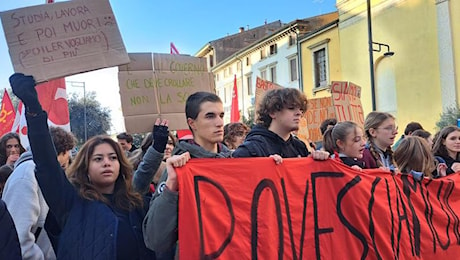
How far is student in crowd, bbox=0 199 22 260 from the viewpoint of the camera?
1998 millimetres

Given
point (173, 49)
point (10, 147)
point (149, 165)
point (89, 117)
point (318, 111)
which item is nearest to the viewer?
point (149, 165)

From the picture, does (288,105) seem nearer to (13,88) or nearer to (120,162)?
(120,162)

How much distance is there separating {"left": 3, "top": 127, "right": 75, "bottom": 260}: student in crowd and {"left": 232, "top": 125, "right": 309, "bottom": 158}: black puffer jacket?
47.0 inches

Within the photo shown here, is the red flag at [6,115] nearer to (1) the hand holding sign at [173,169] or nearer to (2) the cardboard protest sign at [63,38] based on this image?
(2) the cardboard protest sign at [63,38]

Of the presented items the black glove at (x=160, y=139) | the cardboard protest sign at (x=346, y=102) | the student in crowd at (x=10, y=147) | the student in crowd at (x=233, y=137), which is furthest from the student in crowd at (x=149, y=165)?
the cardboard protest sign at (x=346, y=102)

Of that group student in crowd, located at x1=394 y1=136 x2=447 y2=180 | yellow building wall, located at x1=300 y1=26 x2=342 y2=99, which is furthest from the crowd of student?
yellow building wall, located at x1=300 y1=26 x2=342 y2=99

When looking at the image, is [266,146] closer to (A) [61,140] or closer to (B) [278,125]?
(B) [278,125]

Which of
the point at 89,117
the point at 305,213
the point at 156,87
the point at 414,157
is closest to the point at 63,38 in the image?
the point at 156,87

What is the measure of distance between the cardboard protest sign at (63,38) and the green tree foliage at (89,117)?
127 ft

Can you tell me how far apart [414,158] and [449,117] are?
41.2 feet

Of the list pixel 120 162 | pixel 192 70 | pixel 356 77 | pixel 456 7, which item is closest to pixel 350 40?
pixel 356 77

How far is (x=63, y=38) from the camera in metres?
2.94

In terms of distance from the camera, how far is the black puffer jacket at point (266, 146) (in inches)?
118

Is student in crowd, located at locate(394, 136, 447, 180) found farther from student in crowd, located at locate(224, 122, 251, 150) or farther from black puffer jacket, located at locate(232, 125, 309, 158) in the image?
student in crowd, located at locate(224, 122, 251, 150)
